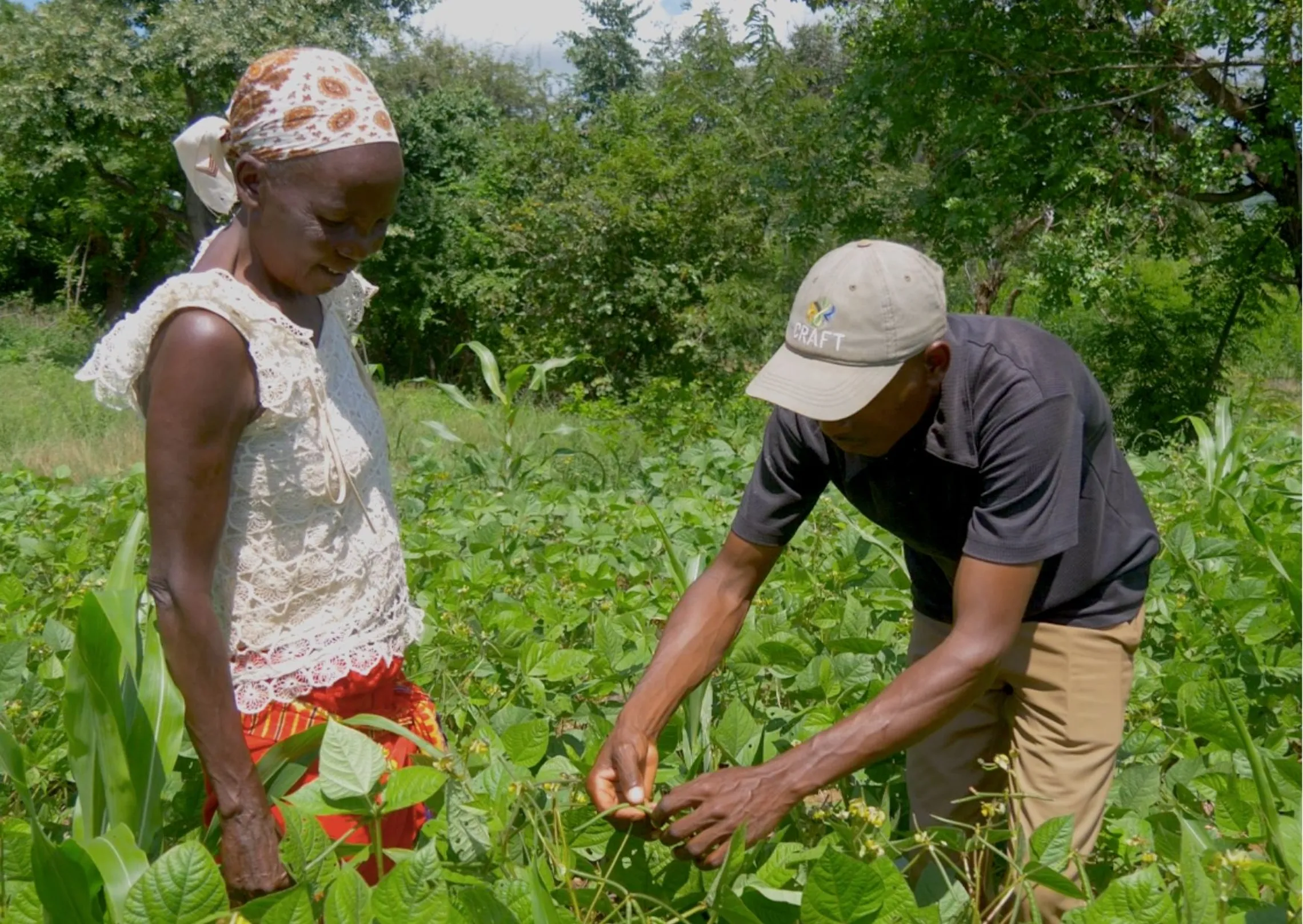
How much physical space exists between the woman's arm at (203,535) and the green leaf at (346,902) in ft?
1.50

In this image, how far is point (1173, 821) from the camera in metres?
1.88

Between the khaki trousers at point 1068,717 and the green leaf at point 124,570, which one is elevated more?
the green leaf at point 124,570

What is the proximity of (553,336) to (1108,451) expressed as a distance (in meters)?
12.1

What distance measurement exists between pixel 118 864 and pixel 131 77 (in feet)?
61.0

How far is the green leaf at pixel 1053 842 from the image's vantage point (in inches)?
57.6

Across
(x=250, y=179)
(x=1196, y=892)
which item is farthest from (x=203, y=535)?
(x=1196, y=892)

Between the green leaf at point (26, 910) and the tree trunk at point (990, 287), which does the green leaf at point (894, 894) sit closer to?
the green leaf at point (26, 910)

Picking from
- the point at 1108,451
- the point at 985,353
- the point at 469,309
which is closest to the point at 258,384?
the point at 985,353

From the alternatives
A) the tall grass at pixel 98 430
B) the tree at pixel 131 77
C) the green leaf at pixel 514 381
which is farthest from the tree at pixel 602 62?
the green leaf at pixel 514 381

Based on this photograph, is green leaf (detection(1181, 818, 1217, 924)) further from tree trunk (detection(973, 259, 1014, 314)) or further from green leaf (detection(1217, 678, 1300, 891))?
tree trunk (detection(973, 259, 1014, 314))

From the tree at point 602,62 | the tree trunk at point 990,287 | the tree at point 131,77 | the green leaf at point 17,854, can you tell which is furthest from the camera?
the tree at point 602,62

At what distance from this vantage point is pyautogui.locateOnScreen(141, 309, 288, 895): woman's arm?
1582 mm

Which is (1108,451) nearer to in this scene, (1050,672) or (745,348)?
(1050,672)

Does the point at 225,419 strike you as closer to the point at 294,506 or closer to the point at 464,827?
the point at 294,506
